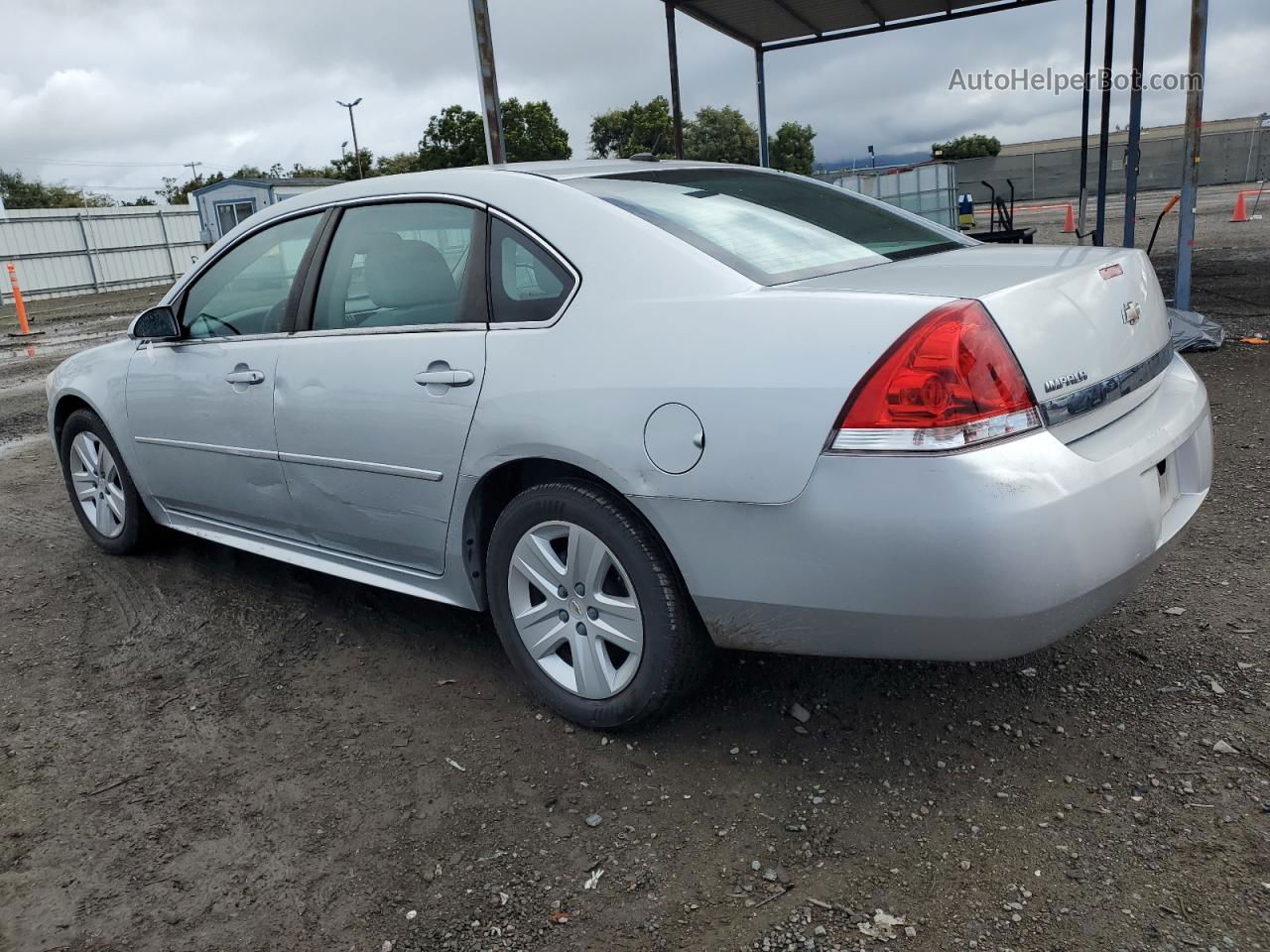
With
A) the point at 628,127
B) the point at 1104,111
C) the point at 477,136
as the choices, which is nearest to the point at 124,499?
the point at 1104,111

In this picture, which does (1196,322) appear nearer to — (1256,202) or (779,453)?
(779,453)

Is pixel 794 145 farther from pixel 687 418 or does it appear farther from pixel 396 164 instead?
pixel 687 418

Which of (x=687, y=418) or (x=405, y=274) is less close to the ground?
(x=405, y=274)

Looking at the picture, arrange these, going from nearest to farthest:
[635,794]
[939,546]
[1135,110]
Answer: [939,546]
[635,794]
[1135,110]

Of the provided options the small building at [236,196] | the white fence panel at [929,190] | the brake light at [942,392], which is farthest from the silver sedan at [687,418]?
the small building at [236,196]

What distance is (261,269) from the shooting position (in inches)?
146

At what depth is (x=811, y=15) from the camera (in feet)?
35.9

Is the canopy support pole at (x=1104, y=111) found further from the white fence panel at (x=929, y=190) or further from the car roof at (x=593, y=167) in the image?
the car roof at (x=593, y=167)

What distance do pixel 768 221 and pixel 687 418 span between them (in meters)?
0.84

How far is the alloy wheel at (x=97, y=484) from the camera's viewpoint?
14.6ft

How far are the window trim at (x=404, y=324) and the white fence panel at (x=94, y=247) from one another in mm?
31881

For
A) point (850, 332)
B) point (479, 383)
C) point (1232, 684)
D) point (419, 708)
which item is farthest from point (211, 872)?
point (1232, 684)

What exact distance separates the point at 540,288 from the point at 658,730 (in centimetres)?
126

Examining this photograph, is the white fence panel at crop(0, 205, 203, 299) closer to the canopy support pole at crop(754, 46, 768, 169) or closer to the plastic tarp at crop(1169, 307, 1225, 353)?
the canopy support pole at crop(754, 46, 768, 169)
